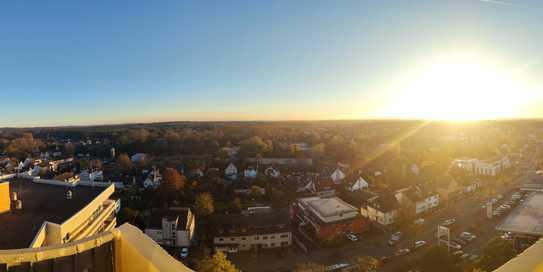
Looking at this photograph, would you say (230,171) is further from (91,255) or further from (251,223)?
(91,255)

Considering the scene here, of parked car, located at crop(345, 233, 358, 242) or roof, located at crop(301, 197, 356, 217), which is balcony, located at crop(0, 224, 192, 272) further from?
roof, located at crop(301, 197, 356, 217)

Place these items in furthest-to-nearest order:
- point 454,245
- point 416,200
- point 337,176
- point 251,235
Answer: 1. point 337,176
2. point 416,200
3. point 251,235
4. point 454,245

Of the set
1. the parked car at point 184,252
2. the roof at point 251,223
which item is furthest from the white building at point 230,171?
the parked car at point 184,252

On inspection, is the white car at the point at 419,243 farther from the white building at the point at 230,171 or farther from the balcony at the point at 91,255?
the white building at the point at 230,171

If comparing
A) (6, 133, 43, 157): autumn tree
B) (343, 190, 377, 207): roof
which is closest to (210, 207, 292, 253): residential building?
(343, 190, 377, 207): roof

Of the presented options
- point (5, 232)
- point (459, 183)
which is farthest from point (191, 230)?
point (459, 183)

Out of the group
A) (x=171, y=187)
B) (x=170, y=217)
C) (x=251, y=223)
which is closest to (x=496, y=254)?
(x=251, y=223)
